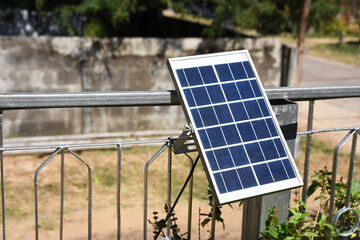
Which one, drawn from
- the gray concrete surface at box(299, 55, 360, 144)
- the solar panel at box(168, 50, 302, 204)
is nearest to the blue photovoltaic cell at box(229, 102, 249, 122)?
the solar panel at box(168, 50, 302, 204)

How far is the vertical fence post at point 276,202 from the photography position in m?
2.88

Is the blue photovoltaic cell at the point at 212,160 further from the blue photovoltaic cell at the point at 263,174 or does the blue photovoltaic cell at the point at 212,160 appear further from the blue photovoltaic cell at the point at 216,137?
the blue photovoltaic cell at the point at 263,174

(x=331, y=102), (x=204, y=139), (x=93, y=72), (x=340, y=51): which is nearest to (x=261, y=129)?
(x=204, y=139)

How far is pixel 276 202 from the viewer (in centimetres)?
298

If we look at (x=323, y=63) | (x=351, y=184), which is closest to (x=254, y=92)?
(x=351, y=184)

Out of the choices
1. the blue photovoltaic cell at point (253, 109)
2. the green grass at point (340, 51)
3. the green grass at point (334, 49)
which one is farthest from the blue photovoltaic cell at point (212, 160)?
the green grass at point (340, 51)

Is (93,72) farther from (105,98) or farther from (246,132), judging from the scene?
(246,132)

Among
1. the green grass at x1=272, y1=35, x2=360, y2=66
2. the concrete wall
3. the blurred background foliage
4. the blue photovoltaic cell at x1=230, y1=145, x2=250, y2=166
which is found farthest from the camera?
the green grass at x1=272, y1=35, x2=360, y2=66

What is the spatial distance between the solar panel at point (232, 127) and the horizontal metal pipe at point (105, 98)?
15 cm

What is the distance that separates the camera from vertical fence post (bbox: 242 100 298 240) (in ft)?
9.46

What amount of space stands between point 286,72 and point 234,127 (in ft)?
21.4

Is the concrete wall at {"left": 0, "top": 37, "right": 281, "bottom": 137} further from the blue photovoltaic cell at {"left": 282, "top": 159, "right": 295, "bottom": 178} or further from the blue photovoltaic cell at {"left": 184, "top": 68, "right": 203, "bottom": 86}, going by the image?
the blue photovoltaic cell at {"left": 282, "top": 159, "right": 295, "bottom": 178}

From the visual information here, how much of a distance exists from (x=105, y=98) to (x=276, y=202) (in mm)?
1181

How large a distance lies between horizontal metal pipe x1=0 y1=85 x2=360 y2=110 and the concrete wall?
5594mm
